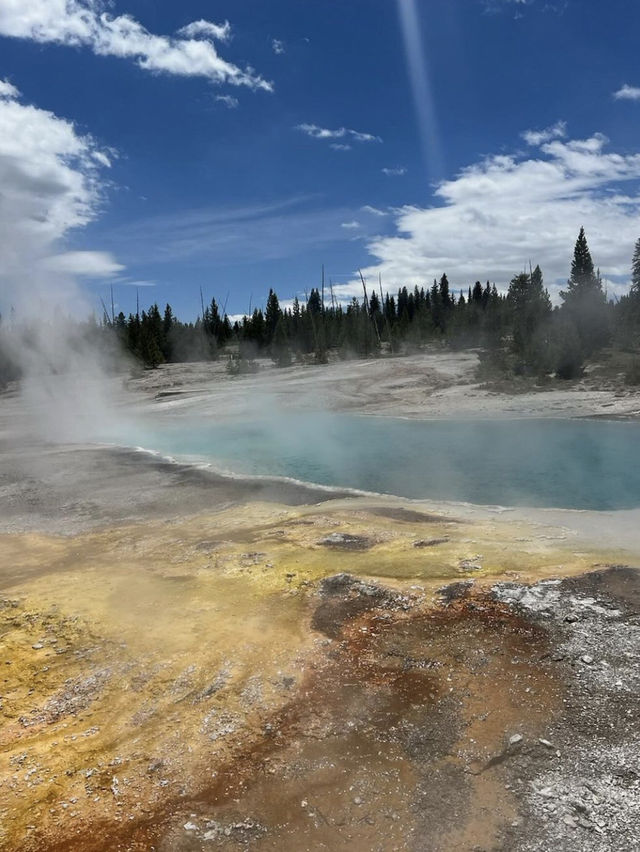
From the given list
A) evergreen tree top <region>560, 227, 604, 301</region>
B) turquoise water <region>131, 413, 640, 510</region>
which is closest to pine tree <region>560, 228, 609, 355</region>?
evergreen tree top <region>560, 227, 604, 301</region>

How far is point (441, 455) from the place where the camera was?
56.8 feet

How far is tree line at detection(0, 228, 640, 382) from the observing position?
1368 inches

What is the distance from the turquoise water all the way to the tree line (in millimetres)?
12724

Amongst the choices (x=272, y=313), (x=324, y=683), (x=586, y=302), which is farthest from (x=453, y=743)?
(x=272, y=313)

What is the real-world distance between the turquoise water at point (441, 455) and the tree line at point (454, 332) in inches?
501

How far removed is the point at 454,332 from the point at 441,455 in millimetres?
36806

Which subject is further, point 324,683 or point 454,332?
point 454,332

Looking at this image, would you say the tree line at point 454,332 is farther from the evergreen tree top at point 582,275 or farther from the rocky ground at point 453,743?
the rocky ground at point 453,743

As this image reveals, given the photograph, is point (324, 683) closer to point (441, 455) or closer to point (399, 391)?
point (441, 455)

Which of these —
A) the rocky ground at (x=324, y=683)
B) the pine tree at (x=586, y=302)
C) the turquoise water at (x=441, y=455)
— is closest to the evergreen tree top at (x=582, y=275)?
the pine tree at (x=586, y=302)

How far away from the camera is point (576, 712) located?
462 cm

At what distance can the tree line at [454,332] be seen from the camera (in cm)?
3475

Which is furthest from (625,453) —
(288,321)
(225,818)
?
(288,321)

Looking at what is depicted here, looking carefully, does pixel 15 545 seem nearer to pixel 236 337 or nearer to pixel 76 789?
pixel 76 789
